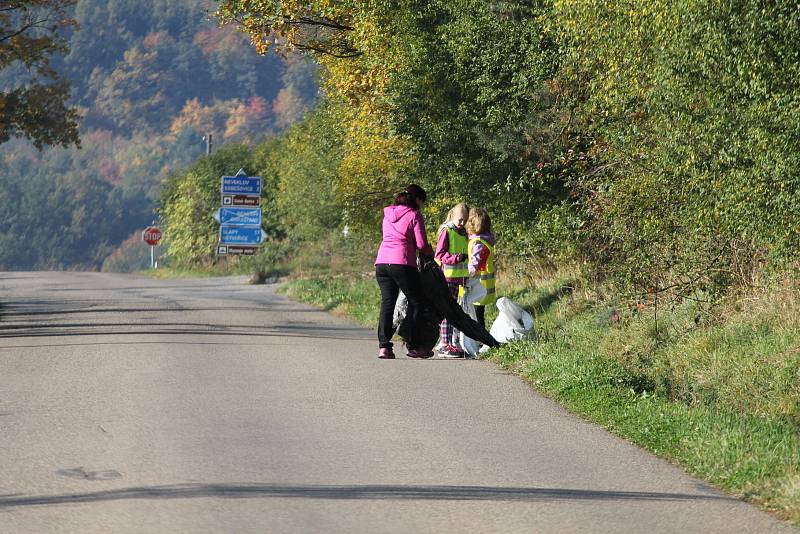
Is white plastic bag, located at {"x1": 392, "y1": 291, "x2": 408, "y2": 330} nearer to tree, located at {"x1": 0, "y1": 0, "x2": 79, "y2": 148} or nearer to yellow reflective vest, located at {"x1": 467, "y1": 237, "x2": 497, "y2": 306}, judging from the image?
yellow reflective vest, located at {"x1": 467, "y1": 237, "x2": 497, "y2": 306}

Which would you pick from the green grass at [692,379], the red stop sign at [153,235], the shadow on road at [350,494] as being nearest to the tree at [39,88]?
the green grass at [692,379]

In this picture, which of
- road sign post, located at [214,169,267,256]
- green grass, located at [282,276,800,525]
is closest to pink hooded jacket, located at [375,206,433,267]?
green grass, located at [282,276,800,525]

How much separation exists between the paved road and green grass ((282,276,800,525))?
0.27 metres

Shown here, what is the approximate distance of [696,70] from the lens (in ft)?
41.8

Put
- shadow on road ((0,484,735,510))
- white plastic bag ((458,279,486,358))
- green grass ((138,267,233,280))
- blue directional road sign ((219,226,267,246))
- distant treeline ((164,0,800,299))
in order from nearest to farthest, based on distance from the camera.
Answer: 1. shadow on road ((0,484,735,510))
2. distant treeline ((164,0,800,299))
3. white plastic bag ((458,279,486,358))
4. blue directional road sign ((219,226,267,246))
5. green grass ((138,267,233,280))

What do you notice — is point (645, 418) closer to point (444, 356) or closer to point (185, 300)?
point (444, 356)

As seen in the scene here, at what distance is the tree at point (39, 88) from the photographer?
27547 mm

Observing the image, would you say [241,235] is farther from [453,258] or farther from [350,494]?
[350,494]

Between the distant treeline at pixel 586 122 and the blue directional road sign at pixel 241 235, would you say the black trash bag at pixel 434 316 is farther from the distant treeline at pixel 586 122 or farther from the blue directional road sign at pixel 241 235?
the blue directional road sign at pixel 241 235

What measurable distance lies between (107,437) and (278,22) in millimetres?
17089

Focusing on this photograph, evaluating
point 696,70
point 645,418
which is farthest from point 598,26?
point 645,418

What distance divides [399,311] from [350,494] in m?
8.74

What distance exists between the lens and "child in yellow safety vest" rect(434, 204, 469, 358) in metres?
15.9

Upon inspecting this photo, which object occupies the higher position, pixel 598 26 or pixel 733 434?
pixel 598 26
